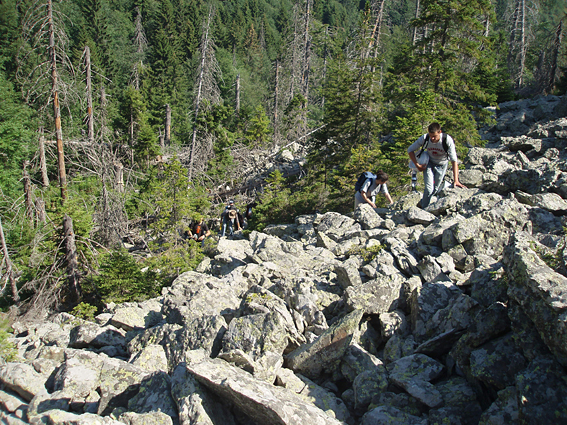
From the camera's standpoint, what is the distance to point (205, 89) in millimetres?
22312

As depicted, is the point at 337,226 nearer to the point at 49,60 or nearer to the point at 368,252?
the point at 368,252

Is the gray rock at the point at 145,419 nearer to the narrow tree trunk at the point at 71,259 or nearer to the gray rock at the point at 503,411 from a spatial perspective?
the gray rock at the point at 503,411

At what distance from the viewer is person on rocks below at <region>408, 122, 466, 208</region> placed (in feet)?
25.6

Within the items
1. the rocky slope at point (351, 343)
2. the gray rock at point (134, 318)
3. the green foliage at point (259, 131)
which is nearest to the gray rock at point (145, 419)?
the rocky slope at point (351, 343)

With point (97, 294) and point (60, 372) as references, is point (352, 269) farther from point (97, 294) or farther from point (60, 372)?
point (97, 294)

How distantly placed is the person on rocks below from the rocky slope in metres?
0.83

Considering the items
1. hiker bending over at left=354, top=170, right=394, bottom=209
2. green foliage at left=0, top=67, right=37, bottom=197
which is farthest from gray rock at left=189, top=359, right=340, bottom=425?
green foliage at left=0, top=67, right=37, bottom=197

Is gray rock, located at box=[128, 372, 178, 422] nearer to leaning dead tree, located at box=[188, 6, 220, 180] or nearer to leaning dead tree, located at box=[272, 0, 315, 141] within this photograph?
leaning dead tree, located at box=[188, 6, 220, 180]

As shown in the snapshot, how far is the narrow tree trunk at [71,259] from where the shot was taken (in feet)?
31.7

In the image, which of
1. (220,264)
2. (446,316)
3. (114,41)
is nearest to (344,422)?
(446,316)

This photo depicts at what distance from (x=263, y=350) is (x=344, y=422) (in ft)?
4.52

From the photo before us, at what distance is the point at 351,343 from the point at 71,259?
314 inches

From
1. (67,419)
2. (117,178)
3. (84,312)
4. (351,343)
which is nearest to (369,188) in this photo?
(351,343)

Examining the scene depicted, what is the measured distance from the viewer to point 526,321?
3799mm
